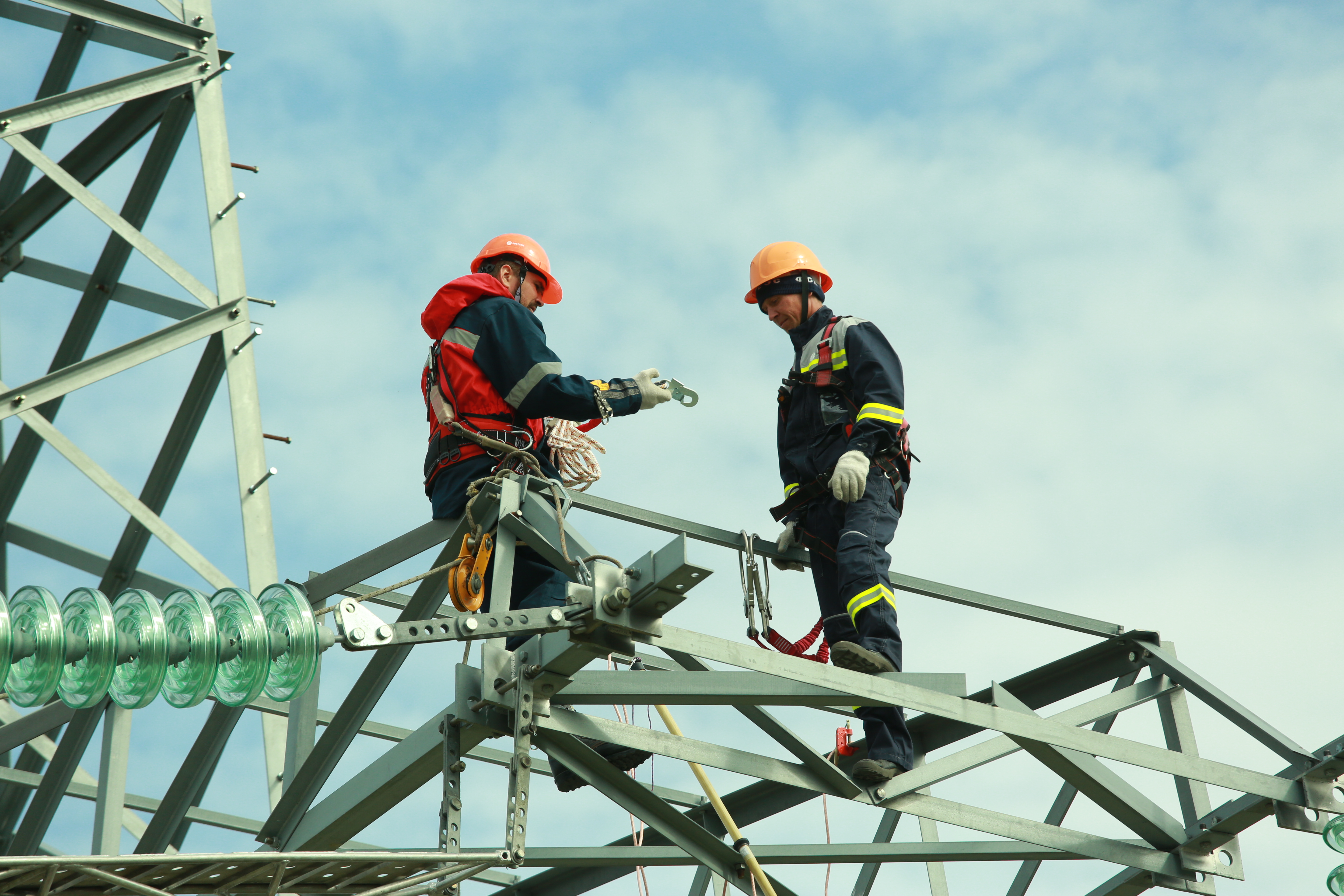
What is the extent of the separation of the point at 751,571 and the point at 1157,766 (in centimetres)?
206

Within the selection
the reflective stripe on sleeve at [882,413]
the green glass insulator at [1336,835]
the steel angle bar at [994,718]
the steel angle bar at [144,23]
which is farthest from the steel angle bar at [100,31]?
the green glass insulator at [1336,835]

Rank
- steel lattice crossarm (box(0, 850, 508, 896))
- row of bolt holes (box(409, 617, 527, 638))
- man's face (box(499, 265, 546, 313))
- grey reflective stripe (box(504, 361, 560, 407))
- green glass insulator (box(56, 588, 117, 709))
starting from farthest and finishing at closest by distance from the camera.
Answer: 1. man's face (box(499, 265, 546, 313))
2. grey reflective stripe (box(504, 361, 560, 407))
3. steel lattice crossarm (box(0, 850, 508, 896))
4. row of bolt holes (box(409, 617, 527, 638))
5. green glass insulator (box(56, 588, 117, 709))

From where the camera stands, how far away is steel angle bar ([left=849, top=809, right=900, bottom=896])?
838cm

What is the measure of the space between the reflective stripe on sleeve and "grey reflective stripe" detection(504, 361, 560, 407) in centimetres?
152

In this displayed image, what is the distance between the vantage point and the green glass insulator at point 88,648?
501 centimetres

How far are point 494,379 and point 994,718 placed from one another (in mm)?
2593

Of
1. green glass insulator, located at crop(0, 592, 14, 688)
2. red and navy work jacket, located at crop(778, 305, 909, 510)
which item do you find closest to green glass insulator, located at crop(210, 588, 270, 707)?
green glass insulator, located at crop(0, 592, 14, 688)

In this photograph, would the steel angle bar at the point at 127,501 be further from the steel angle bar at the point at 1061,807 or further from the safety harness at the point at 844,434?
the steel angle bar at the point at 1061,807

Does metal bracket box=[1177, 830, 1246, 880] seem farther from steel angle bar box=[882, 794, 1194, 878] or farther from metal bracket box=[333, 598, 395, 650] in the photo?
metal bracket box=[333, 598, 395, 650]

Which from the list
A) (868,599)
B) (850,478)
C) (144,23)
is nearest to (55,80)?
(144,23)

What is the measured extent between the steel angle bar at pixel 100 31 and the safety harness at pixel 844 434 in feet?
13.0

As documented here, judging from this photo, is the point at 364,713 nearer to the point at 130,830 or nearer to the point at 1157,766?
the point at 130,830

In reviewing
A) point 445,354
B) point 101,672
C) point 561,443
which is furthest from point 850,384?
point 101,672

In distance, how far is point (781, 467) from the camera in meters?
8.24
